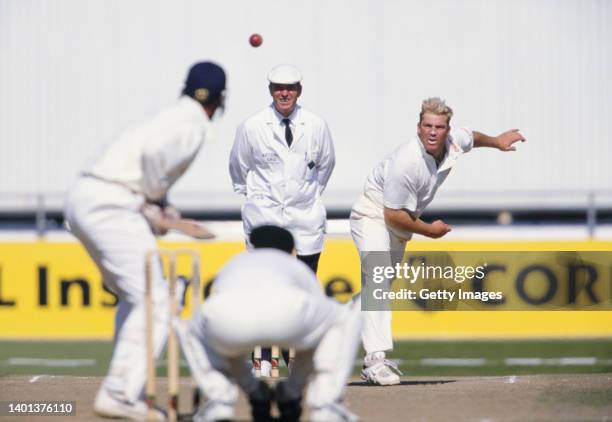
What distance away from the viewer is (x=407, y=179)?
30.1 feet

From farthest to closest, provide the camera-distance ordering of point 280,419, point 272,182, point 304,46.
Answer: point 304,46 < point 272,182 < point 280,419

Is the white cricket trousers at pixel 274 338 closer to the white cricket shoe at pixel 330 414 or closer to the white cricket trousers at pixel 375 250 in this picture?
the white cricket shoe at pixel 330 414

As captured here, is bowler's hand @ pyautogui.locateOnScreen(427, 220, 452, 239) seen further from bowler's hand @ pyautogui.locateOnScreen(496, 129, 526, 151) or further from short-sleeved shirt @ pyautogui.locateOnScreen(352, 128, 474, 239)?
bowler's hand @ pyautogui.locateOnScreen(496, 129, 526, 151)

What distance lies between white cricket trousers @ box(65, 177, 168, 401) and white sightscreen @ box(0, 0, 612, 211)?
456 inches

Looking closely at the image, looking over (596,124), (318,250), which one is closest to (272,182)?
(318,250)

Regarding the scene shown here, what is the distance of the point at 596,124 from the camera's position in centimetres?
1978

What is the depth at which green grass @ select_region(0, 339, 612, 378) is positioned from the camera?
39.3ft

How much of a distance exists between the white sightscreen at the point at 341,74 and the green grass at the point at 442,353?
5.20m

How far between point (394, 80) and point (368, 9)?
103 cm

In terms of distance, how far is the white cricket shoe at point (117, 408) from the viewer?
23.8 feet

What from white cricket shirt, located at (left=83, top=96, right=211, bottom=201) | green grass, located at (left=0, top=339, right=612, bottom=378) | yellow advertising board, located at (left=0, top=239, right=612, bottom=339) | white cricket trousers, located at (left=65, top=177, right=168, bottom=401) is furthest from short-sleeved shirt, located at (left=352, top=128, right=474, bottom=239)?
yellow advertising board, located at (left=0, top=239, right=612, bottom=339)

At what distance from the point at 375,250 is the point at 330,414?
286 centimetres

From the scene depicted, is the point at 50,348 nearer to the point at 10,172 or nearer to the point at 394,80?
the point at 10,172

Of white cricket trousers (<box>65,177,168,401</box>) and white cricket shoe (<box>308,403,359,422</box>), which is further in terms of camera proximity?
white cricket trousers (<box>65,177,168,401</box>)
